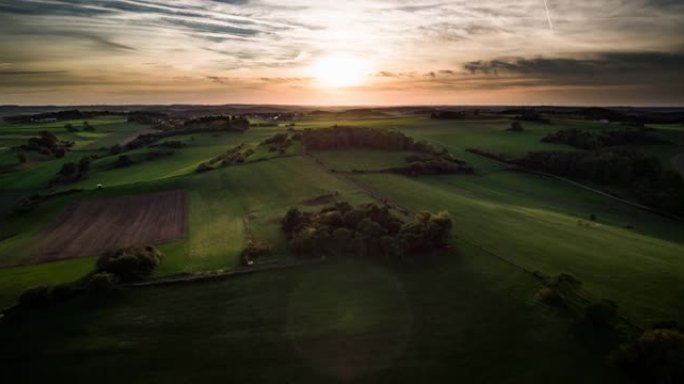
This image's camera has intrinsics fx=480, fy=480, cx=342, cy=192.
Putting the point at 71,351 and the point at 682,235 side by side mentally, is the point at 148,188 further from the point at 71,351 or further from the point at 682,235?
the point at 682,235

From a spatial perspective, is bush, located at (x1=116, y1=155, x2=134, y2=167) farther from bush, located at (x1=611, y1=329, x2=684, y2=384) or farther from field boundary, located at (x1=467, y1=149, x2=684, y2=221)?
bush, located at (x1=611, y1=329, x2=684, y2=384)

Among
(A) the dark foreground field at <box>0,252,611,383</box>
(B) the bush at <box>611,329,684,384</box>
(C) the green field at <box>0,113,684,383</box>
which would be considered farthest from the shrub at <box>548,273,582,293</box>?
(B) the bush at <box>611,329,684,384</box>

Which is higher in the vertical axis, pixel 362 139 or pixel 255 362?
pixel 362 139

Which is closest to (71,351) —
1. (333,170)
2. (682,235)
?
A: (333,170)

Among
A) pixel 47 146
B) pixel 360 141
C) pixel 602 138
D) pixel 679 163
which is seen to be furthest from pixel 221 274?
pixel 47 146

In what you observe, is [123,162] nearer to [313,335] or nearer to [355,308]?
[355,308]

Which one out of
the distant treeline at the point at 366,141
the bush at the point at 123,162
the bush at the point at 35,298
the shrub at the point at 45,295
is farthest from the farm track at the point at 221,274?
the bush at the point at 123,162
